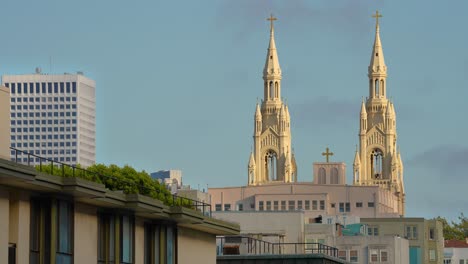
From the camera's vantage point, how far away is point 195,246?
73812 mm

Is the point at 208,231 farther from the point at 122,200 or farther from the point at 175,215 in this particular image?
the point at 122,200

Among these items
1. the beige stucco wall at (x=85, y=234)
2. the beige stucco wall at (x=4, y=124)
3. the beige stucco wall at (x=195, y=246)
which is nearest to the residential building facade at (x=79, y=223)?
the beige stucco wall at (x=85, y=234)

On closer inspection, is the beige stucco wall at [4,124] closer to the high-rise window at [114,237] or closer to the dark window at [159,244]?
the high-rise window at [114,237]

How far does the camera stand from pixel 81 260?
5766 centimetres

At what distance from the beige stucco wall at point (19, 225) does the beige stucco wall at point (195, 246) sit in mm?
16979

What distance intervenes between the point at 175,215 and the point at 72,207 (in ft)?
34.5

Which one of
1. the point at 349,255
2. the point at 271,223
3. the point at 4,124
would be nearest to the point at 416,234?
the point at 349,255

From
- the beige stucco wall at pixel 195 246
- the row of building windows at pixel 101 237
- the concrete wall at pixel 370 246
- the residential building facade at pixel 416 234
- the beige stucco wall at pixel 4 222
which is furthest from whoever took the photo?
the residential building facade at pixel 416 234

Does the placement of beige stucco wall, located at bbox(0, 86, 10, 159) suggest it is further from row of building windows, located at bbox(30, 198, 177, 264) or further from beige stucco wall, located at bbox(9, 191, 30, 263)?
row of building windows, located at bbox(30, 198, 177, 264)

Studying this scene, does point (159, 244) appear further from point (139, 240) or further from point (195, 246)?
point (195, 246)

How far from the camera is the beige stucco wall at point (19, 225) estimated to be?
173 ft

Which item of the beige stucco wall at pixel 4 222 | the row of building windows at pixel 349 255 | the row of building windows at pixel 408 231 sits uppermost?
the row of building windows at pixel 408 231

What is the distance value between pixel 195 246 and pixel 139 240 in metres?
9.25

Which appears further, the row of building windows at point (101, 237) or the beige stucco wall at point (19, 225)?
the row of building windows at point (101, 237)
